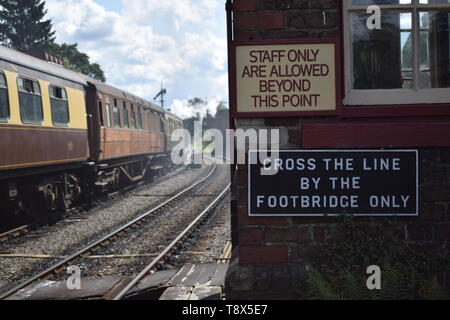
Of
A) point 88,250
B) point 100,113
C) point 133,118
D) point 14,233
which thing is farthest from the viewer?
point 133,118

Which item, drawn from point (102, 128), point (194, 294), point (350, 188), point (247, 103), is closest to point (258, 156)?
point (247, 103)

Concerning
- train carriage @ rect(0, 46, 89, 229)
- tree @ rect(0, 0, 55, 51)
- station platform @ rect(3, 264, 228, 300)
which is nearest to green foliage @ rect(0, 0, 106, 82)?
tree @ rect(0, 0, 55, 51)

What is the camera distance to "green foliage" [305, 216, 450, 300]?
3676 mm

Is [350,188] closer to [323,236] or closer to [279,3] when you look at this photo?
[323,236]

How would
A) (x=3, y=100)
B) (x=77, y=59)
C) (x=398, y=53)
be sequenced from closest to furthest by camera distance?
(x=398, y=53)
(x=3, y=100)
(x=77, y=59)

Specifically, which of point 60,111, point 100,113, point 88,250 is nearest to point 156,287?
point 88,250

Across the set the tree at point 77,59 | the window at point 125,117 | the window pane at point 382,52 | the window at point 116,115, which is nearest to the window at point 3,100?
the window pane at point 382,52

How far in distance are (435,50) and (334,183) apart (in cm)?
132

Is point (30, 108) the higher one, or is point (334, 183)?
point (30, 108)

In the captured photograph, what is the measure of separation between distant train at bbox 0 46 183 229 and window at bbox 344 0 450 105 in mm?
6300

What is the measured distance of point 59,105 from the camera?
11117mm

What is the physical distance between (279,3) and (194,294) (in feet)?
7.79

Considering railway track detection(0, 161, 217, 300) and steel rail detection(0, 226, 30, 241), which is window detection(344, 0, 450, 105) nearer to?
railway track detection(0, 161, 217, 300)

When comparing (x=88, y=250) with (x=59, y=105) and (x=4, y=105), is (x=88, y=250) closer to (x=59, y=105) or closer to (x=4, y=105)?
(x=4, y=105)
